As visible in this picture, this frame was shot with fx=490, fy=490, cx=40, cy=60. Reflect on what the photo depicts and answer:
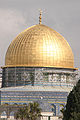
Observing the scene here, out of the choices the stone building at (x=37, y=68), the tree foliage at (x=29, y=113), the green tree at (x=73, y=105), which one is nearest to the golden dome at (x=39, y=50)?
the stone building at (x=37, y=68)

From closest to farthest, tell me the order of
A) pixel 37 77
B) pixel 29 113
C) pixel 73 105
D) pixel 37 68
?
pixel 73 105 < pixel 29 113 < pixel 37 77 < pixel 37 68

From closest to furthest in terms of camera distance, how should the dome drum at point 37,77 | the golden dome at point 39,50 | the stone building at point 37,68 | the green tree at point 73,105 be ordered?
the green tree at point 73,105 < the stone building at point 37,68 < the dome drum at point 37,77 < the golden dome at point 39,50

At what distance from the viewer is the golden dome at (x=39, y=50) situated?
53.4 metres

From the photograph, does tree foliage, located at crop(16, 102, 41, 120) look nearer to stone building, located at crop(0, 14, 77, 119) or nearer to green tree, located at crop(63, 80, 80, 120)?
stone building, located at crop(0, 14, 77, 119)

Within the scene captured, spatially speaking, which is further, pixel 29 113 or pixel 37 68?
pixel 37 68

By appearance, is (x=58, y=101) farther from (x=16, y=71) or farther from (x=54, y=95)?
(x=16, y=71)

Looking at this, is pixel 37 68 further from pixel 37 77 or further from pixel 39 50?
pixel 39 50

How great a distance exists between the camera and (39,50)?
176ft

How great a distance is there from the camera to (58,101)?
165 feet

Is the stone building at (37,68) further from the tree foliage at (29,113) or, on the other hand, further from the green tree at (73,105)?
the green tree at (73,105)

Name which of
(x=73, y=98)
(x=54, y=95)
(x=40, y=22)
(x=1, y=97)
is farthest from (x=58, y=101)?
(x=73, y=98)

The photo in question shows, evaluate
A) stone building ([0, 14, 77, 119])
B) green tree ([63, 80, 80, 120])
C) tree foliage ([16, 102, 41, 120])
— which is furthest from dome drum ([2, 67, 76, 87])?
green tree ([63, 80, 80, 120])

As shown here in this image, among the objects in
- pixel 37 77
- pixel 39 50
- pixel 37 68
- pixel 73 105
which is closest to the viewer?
pixel 73 105

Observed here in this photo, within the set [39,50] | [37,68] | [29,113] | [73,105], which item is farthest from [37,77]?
Answer: [73,105]
